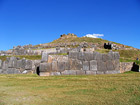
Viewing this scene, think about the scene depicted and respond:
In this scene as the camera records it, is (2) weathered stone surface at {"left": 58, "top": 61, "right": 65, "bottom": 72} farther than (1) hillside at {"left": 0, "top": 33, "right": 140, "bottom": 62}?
No

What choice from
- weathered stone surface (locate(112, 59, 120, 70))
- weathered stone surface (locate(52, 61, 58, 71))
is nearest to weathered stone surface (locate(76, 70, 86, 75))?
weathered stone surface (locate(52, 61, 58, 71))

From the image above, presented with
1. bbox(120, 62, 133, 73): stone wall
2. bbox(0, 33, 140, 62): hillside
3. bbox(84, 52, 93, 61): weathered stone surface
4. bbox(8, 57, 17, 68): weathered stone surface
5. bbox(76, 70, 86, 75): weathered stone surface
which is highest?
bbox(0, 33, 140, 62): hillside

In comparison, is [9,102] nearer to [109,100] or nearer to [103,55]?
[109,100]

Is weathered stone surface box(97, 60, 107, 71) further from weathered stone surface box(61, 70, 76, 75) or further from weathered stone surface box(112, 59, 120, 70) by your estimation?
weathered stone surface box(61, 70, 76, 75)

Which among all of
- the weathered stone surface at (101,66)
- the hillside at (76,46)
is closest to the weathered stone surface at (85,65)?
the weathered stone surface at (101,66)

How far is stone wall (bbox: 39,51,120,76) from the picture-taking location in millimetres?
13320

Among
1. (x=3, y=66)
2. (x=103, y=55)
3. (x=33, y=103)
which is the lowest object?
(x=33, y=103)

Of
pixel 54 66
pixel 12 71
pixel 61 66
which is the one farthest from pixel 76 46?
pixel 54 66

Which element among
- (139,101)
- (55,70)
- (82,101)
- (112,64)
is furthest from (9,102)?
(112,64)

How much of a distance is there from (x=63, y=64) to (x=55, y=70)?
95 cm

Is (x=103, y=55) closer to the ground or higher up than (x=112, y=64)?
higher up

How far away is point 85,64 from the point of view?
1370cm

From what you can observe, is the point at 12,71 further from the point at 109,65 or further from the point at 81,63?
the point at 109,65

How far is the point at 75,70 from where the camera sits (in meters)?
13.5
